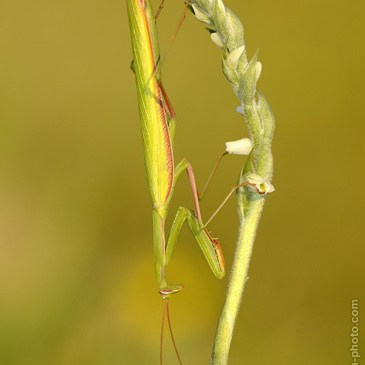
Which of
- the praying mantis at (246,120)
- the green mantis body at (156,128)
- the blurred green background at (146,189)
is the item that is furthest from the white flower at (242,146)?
the blurred green background at (146,189)

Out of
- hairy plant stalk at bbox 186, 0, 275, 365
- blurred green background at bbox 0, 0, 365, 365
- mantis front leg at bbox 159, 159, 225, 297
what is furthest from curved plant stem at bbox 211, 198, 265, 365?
blurred green background at bbox 0, 0, 365, 365

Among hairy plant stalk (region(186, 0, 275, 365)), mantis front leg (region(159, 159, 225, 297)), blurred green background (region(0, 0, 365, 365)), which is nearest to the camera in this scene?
hairy plant stalk (region(186, 0, 275, 365))

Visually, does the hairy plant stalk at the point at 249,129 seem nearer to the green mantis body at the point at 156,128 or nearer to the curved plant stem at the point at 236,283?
the curved plant stem at the point at 236,283

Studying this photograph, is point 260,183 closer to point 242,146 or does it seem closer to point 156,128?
point 242,146

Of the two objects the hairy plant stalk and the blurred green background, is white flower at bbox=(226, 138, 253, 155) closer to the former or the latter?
the hairy plant stalk

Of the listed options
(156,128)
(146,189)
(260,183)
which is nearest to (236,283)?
(260,183)

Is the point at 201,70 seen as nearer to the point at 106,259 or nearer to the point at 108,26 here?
the point at 108,26
